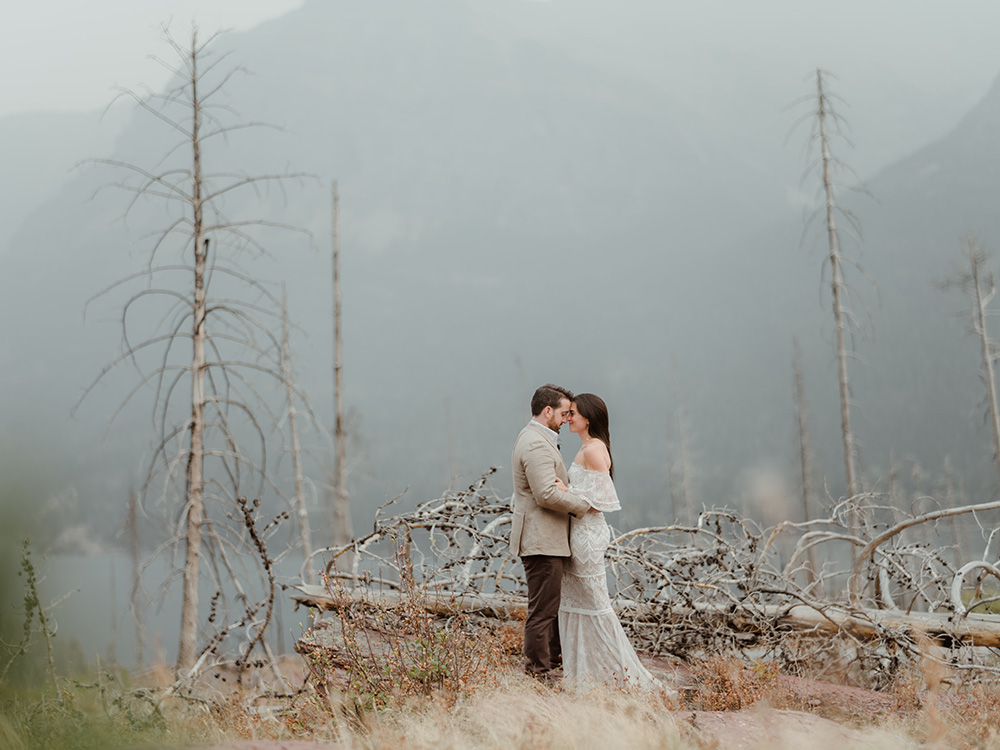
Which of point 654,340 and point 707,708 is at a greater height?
point 654,340

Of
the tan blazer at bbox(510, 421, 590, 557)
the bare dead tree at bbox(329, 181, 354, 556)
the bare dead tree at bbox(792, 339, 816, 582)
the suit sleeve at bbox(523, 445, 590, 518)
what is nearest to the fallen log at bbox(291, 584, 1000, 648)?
the tan blazer at bbox(510, 421, 590, 557)

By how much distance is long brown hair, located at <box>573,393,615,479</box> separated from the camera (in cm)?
616

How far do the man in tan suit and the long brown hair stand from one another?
105 millimetres

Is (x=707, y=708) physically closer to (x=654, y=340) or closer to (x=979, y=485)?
(x=979, y=485)

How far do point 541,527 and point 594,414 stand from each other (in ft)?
3.15

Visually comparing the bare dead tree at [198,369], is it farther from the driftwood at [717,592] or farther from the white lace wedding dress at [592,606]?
the white lace wedding dress at [592,606]

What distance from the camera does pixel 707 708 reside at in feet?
20.3

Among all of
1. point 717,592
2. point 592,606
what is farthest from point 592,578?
point 717,592

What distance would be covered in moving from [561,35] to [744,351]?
9676 centimetres

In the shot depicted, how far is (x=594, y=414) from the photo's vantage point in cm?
616

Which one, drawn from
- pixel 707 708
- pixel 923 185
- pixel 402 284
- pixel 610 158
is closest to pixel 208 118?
pixel 707 708

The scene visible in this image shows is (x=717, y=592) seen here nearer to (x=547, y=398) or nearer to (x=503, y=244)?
(x=547, y=398)

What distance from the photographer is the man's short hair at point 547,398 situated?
611 cm

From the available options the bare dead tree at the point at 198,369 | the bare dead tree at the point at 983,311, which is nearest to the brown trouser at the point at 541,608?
the bare dead tree at the point at 198,369
